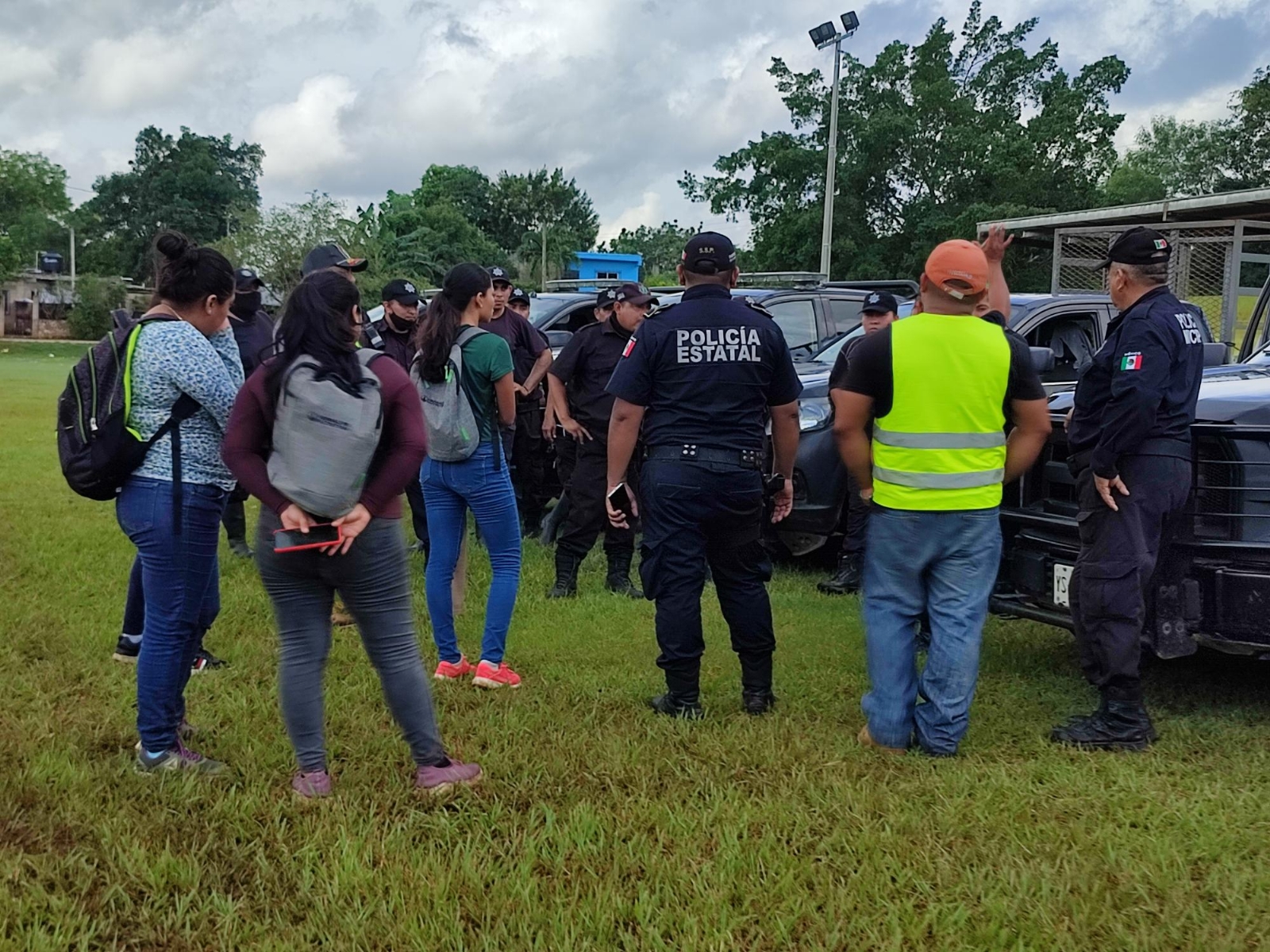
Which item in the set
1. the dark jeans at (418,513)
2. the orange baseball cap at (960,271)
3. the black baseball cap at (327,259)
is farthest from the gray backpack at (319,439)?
the dark jeans at (418,513)

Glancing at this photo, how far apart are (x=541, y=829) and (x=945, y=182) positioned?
37135 millimetres

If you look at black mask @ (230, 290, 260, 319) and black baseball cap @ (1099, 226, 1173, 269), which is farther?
black mask @ (230, 290, 260, 319)

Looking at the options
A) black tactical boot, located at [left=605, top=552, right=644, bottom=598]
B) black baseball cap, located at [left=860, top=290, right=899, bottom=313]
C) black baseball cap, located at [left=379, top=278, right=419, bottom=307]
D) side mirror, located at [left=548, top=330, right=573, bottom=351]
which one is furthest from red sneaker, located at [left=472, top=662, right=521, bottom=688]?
side mirror, located at [left=548, top=330, right=573, bottom=351]

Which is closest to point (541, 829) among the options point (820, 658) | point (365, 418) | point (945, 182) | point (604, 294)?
point (365, 418)

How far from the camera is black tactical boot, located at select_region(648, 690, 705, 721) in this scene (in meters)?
4.39

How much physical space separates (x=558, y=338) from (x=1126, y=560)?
702cm

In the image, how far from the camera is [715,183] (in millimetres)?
39719

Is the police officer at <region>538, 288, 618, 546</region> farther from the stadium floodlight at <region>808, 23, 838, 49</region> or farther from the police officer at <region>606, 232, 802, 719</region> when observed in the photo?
the stadium floodlight at <region>808, 23, 838, 49</region>

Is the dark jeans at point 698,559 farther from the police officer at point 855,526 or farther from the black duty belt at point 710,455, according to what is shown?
the police officer at point 855,526

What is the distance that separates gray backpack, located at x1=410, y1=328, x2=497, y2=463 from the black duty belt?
908 millimetres

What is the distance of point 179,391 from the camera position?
3.62 metres

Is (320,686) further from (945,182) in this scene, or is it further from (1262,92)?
(1262,92)

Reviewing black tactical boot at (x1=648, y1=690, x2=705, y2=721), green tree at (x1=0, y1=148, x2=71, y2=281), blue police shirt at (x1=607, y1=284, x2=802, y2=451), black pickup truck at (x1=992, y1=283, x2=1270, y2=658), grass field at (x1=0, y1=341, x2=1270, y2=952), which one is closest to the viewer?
grass field at (x1=0, y1=341, x2=1270, y2=952)

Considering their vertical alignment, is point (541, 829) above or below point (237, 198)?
below
